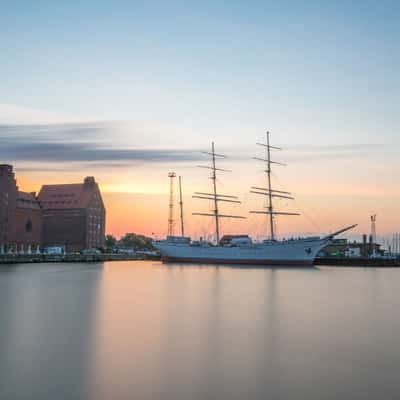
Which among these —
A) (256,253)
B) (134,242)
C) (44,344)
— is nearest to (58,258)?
(256,253)

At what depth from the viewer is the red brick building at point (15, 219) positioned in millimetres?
110812

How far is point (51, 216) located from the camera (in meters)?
131

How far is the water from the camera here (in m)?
14.9

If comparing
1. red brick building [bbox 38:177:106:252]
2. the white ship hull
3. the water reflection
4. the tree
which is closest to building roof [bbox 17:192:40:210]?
red brick building [bbox 38:177:106:252]

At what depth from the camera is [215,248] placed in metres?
103

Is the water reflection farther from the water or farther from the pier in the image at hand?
the pier

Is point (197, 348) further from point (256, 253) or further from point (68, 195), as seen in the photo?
point (68, 195)

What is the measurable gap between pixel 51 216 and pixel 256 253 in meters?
58.5

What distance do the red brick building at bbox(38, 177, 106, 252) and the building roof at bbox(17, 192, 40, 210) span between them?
14.3 ft

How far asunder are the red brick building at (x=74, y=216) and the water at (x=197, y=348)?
3604 inches

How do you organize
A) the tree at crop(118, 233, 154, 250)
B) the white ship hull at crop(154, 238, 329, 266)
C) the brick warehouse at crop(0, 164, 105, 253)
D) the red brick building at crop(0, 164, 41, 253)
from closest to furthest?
the white ship hull at crop(154, 238, 329, 266) → the red brick building at crop(0, 164, 41, 253) → the brick warehouse at crop(0, 164, 105, 253) → the tree at crop(118, 233, 154, 250)

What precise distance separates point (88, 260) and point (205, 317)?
92.8 m

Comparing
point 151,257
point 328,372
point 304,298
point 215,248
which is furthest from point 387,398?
point 151,257

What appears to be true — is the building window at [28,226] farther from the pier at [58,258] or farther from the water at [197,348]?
the water at [197,348]
